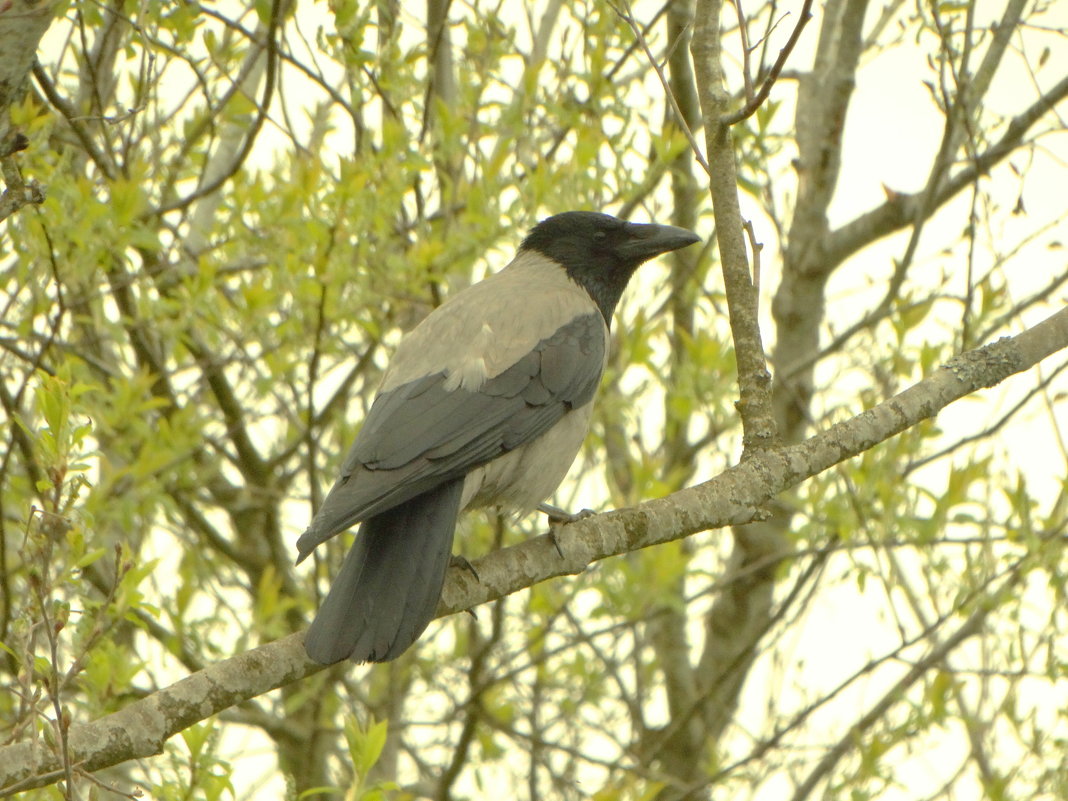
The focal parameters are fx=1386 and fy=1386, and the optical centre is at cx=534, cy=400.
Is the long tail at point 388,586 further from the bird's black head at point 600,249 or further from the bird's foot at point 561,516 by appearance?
the bird's black head at point 600,249

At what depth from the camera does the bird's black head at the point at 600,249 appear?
17.8ft

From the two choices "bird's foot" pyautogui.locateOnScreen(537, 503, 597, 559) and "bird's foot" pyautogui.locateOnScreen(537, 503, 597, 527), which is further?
"bird's foot" pyautogui.locateOnScreen(537, 503, 597, 527)

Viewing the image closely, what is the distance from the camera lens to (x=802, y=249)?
6438 mm

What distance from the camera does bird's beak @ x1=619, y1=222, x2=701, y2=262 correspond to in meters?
5.29

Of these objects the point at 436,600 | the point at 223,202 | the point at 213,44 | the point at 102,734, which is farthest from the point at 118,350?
the point at 102,734

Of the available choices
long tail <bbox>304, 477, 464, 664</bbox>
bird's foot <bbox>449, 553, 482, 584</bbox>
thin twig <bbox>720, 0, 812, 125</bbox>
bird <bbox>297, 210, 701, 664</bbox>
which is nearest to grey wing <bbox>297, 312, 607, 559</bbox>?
bird <bbox>297, 210, 701, 664</bbox>

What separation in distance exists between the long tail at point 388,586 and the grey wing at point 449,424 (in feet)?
0.36

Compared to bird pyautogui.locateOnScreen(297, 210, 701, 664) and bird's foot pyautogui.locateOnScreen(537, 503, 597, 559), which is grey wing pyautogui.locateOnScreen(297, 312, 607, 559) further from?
bird's foot pyautogui.locateOnScreen(537, 503, 597, 559)

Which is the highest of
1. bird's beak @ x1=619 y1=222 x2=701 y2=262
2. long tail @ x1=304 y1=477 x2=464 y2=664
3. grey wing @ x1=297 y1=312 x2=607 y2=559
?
bird's beak @ x1=619 y1=222 x2=701 y2=262

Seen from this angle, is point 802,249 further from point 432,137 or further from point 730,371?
point 432,137

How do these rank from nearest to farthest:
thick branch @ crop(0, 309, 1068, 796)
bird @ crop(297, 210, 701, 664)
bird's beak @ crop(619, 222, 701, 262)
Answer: bird @ crop(297, 210, 701, 664)
thick branch @ crop(0, 309, 1068, 796)
bird's beak @ crop(619, 222, 701, 262)

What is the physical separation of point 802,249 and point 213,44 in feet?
9.40

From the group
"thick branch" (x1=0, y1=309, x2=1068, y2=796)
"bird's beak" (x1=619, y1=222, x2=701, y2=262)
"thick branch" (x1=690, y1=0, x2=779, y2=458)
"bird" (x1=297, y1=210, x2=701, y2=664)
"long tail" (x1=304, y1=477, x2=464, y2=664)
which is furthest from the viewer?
"bird's beak" (x1=619, y1=222, x2=701, y2=262)

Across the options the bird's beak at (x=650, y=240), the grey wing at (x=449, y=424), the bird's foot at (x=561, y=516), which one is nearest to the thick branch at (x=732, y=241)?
the bird's foot at (x=561, y=516)
